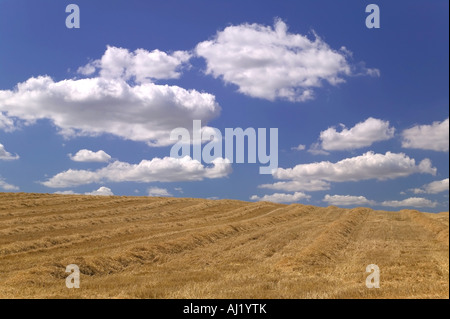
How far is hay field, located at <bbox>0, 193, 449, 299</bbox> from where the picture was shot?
1348 cm

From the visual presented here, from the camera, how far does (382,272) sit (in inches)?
626

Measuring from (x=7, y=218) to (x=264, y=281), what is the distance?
86.7 ft

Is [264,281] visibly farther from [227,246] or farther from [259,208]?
[259,208]

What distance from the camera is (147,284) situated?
14.3m

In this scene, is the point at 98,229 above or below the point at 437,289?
above

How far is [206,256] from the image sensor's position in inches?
819

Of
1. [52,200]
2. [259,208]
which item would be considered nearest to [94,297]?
[52,200]

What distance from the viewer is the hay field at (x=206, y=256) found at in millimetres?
13484

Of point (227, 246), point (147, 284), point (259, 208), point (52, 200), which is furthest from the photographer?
point (259, 208)
